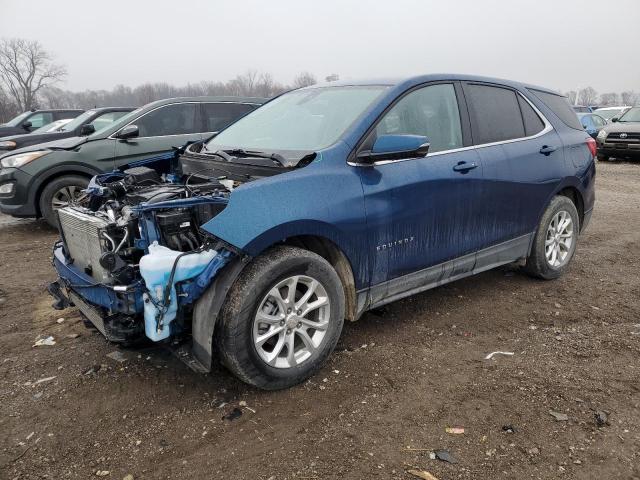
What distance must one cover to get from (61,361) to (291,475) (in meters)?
1.96

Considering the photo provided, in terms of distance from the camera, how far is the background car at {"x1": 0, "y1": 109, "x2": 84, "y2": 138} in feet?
44.0

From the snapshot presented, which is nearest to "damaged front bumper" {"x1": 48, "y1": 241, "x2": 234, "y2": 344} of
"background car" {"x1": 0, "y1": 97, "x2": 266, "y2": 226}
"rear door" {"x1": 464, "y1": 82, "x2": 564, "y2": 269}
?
"rear door" {"x1": 464, "y1": 82, "x2": 564, "y2": 269}

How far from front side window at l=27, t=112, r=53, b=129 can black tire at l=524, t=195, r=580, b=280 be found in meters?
14.1

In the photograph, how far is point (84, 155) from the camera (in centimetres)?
690

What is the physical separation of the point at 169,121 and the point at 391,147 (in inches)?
205

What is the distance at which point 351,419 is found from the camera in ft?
8.93

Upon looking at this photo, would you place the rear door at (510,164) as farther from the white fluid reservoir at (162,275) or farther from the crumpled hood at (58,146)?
the crumpled hood at (58,146)

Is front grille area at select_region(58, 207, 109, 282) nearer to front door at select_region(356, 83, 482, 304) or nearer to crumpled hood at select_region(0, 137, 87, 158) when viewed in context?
front door at select_region(356, 83, 482, 304)

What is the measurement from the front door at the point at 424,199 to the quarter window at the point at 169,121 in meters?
4.78

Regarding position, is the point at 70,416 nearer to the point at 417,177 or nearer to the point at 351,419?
the point at 351,419

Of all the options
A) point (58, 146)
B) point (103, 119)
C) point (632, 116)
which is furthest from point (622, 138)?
point (58, 146)

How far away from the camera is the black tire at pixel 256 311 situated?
2699 mm

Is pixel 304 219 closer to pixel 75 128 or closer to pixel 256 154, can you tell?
pixel 256 154

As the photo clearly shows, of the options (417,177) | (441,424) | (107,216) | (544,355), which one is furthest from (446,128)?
(107,216)
